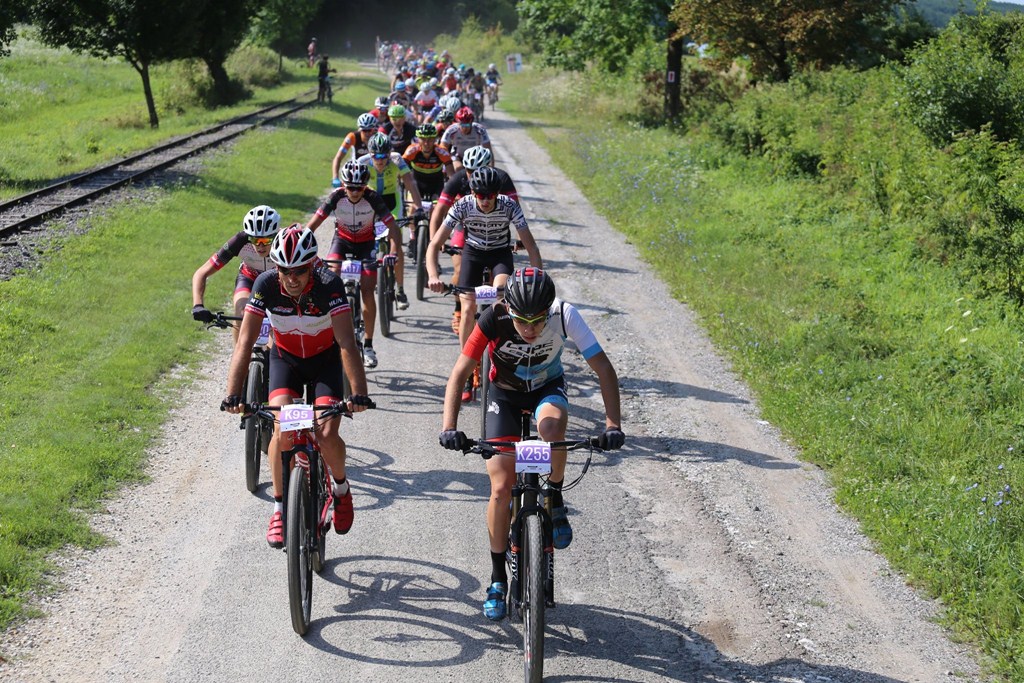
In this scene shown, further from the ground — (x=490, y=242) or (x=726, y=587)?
(x=490, y=242)

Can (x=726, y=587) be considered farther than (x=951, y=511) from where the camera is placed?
No

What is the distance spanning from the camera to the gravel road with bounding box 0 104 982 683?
606 centimetres

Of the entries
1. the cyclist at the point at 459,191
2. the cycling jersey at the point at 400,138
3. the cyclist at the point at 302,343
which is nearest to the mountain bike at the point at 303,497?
the cyclist at the point at 302,343

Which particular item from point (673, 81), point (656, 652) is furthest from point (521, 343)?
point (673, 81)

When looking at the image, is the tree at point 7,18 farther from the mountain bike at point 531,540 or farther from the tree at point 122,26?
the mountain bike at point 531,540

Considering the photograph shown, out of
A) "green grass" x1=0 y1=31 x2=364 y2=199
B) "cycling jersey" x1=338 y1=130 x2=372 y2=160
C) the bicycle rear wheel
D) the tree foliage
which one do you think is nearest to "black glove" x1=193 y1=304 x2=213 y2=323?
the bicycle rear wheel

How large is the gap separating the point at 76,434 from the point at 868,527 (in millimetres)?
6558

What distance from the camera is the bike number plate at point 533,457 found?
5.65 meters

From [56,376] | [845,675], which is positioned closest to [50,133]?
[56,376]

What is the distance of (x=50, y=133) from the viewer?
1330 inches

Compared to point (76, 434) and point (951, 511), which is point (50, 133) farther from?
point (951, 511)

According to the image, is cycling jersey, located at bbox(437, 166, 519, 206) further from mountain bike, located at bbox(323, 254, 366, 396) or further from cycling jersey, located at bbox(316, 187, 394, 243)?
mountain bike, located at bbox(323, 254, 366, 396)

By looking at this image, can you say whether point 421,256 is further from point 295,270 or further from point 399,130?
point 295,270

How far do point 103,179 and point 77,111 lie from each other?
20.0 m
